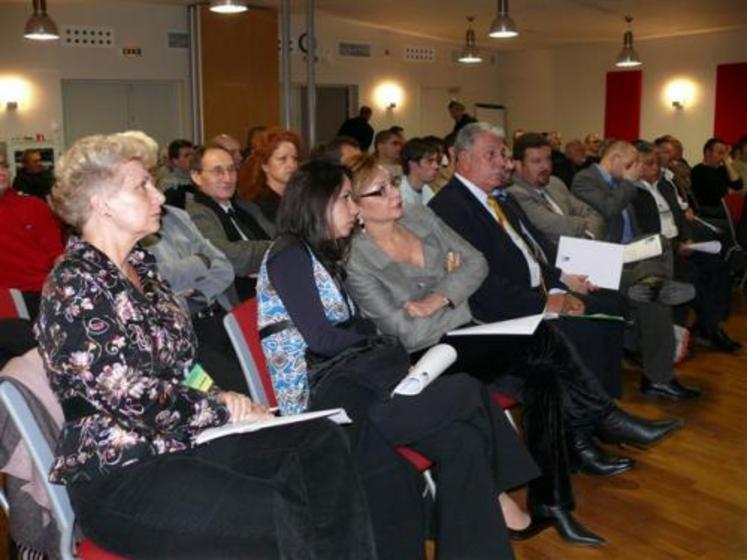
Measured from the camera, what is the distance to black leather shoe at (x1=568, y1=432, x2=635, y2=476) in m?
3.43

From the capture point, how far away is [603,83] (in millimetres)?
13617

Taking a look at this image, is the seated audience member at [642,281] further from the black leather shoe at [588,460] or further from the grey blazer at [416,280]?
the grey blazer at [416,280]

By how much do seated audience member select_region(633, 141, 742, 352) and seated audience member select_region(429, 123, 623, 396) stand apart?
1.64 metres

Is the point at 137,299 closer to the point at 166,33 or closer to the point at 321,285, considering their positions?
the point at 321,285

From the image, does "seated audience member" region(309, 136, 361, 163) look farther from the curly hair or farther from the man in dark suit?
the man in dark suit

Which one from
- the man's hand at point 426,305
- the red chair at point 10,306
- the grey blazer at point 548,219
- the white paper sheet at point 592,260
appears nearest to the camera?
the red chair at point 10,306

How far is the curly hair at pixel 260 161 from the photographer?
13.7 feet

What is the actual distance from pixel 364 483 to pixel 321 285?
24.3 inches

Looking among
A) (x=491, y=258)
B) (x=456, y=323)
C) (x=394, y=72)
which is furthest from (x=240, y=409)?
(x=394, y=72)

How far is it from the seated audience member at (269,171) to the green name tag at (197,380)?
193 cm

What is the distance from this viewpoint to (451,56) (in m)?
14.0

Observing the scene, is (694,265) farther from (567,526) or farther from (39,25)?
(39,25)

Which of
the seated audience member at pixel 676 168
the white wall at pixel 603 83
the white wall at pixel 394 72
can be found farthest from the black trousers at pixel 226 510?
the white wall at pixel 603 83

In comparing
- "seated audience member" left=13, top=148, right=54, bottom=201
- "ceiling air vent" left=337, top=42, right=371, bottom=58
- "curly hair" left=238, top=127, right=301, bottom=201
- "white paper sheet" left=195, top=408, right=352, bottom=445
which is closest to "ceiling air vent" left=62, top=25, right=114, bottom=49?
"seated audience member" left=13, top=148, right=54, bottom=201
